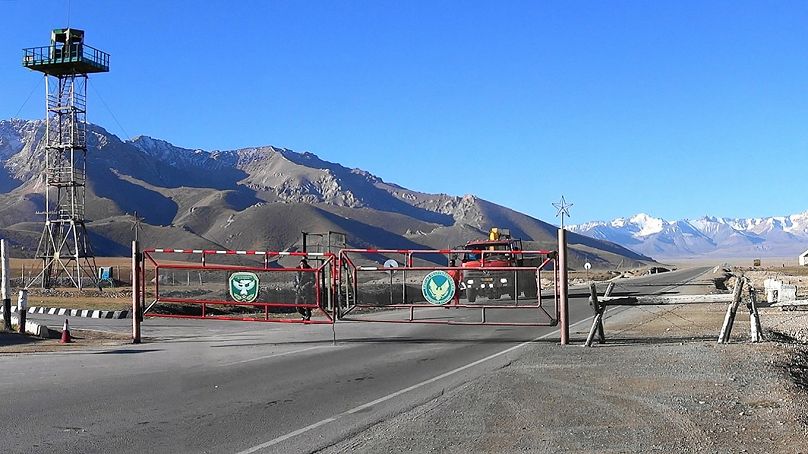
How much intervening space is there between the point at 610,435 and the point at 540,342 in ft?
29.9

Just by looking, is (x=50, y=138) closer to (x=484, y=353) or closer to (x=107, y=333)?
(x=107, y=333)

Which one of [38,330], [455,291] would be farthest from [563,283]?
[38,330]

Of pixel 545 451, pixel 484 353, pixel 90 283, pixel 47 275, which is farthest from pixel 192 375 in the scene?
pixel 90 283

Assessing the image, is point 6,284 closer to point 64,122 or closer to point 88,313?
point 88,313

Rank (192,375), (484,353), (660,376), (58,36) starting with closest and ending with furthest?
(660,376) → (192,375) → (484,353) → (58,36)

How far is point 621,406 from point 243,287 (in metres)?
10.9

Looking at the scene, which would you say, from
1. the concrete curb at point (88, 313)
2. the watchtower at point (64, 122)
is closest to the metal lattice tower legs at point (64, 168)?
the watchtower at point (64, 122)

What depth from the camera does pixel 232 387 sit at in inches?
460

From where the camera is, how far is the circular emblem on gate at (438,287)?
17.8m

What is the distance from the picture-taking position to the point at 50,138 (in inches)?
2318

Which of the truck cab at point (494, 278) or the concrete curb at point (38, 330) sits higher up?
the truck cab at point (494, 278)

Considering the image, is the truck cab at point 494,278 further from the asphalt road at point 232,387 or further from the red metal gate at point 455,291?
the asphalt road at point 232,387

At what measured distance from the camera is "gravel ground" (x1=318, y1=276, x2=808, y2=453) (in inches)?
310

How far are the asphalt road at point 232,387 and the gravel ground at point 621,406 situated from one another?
717 millimetres
